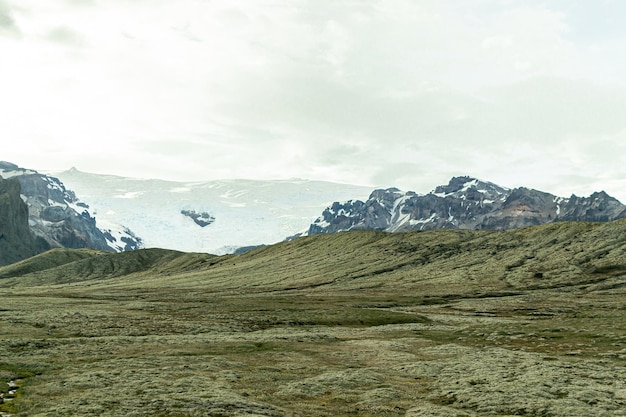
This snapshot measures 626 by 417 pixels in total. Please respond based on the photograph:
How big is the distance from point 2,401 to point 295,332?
56.1 m

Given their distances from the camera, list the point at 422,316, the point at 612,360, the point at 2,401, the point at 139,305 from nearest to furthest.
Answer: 1. the point at 2,401
2. the point at 612,360
3. the point at 422,316
4. the point at 139,305

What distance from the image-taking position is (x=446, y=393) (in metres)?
51.4

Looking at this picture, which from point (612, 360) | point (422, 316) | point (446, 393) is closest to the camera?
point (446, 393)

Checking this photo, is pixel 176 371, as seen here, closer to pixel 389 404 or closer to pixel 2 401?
pixel 2 401

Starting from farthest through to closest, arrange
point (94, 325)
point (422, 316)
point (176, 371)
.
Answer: point (422, 316), point (94, 325), point (176, 371)

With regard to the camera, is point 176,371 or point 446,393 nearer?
point 446,393

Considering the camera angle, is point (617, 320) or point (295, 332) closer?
point (295, 332)

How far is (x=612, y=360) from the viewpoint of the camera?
66938 mm

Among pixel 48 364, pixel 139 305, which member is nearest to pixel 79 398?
pixel 48 364

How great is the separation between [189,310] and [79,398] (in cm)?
8488

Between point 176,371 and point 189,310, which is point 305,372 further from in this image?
point 189,310

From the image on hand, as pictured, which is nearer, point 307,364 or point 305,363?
point 307,364

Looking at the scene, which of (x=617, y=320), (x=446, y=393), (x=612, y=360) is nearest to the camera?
(x=446, y=393)

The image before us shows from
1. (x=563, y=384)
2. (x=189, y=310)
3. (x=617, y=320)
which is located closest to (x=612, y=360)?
(x=563, y=384)
